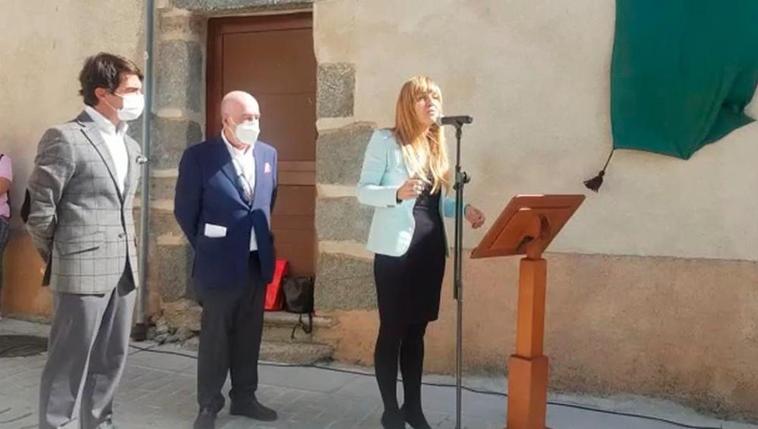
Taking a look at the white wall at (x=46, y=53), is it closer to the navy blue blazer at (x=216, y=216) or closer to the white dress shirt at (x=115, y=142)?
the navy blue blazer at (x=216, y=216)

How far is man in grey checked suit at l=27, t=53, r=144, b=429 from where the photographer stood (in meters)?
3.01

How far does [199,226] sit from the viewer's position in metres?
3.56

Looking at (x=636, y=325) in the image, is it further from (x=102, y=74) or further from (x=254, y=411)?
(x=102, y=74)

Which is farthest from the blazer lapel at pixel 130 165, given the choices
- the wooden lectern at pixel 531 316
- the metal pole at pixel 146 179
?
the metal pole at pixel 146 179

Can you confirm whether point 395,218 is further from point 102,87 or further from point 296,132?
point 296,132

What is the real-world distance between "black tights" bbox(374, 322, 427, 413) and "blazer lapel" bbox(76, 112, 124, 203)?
1.35 meters

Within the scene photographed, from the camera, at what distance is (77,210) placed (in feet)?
10.0

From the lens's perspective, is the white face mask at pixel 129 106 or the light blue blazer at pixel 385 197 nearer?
the white face mask at pixel 129 106

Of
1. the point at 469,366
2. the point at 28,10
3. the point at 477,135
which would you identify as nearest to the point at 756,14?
the point at 477,135

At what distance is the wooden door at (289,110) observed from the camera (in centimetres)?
518

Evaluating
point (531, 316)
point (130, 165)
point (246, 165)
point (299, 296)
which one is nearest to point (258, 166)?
point (246, 165)

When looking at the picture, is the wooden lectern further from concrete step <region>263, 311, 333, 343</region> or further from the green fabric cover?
concrete step <region>263, 311, 333, 343</region>

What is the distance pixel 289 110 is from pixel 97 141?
221 centimetres

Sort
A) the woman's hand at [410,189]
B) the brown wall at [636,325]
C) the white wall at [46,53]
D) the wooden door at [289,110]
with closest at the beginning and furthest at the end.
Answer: the woman's hand at [410,189]
the brown wall at [636,325]
the wooden door at [289,110]
the white wall at [46,53]
